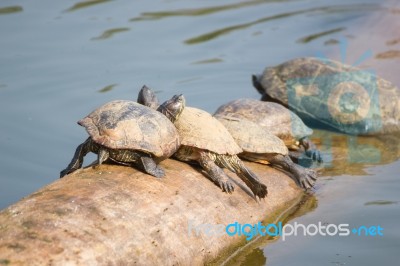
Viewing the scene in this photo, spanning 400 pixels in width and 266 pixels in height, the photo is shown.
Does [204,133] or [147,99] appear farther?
[147,99]

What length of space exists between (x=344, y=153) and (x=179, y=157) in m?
2.13

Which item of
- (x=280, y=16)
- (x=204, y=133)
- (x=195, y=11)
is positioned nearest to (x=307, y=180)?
(x=204, y=133)

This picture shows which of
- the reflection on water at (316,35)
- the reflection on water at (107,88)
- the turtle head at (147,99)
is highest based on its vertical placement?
the turtle head at (147,99)

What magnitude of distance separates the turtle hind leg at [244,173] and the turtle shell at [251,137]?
32 centimetres

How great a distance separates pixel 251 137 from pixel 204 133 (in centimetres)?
62

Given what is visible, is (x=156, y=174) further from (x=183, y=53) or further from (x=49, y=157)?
(x=183, y=53)

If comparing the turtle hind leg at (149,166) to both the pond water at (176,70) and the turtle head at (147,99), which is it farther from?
the pond water at (176,70)

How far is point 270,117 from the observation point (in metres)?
6.86

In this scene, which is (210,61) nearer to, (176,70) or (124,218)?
(176,70)

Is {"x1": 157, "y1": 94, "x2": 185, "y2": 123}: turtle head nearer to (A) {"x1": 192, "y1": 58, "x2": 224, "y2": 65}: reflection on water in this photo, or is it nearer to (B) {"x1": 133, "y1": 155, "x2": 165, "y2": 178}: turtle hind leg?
(B) {"x1": 133, "y1": 155, "x2": 165, "y2": 178}: turtle hind leg

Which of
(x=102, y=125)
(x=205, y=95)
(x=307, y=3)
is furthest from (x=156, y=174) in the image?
(x=307, y=3)

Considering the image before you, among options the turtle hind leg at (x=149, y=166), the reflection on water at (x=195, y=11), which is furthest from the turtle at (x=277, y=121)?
the reflection on water at (x=195, y=11)

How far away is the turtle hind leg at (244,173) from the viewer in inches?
217

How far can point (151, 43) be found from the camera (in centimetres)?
1094
